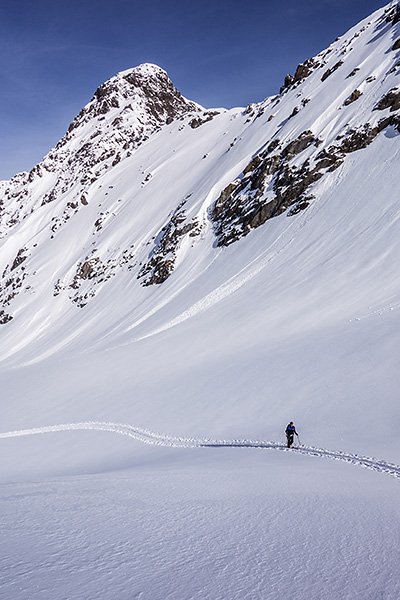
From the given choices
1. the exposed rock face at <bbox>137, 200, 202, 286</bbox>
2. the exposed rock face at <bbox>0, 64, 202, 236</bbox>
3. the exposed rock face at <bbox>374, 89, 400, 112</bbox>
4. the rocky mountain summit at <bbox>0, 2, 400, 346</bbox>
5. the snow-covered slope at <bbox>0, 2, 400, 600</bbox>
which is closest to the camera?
the snow-covered slope at <bbox>0, 2, 400, 600</bbox>

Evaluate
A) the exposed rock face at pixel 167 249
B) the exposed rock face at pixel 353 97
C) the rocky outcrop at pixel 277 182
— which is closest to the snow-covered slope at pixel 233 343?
the exposed rock face at pixel 353 97

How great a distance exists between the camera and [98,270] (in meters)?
79.8

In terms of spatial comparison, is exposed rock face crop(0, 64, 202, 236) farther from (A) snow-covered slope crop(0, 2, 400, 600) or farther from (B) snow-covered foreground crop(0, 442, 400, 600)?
(B) snow-covered foreground crop(0, 442, 400, 600)

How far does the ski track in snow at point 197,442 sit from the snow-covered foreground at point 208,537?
0.63 metres

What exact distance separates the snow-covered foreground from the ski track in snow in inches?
25.0

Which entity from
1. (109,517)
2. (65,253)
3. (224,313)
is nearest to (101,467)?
(109,517)

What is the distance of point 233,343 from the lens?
97.6ft

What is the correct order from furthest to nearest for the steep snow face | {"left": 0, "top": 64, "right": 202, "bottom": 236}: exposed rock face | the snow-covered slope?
{"left": 0, "top": 64, "right": 202, "bottom": 236}: exposed rock face < the steep snow face < the snow-covered slope

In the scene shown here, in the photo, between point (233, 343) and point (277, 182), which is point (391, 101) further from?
point (233, 343)

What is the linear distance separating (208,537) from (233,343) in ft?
78.3

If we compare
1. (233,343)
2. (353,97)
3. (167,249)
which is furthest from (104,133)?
(233,343)

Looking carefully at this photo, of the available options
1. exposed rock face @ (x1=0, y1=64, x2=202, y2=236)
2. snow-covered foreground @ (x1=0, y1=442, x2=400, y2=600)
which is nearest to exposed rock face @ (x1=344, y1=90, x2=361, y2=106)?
snow-covered foreground @ (x1=0, y1=442, x2=400, y2=600)

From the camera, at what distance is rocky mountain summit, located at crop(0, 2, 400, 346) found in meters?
54.2

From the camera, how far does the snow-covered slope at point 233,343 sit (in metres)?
6.03
